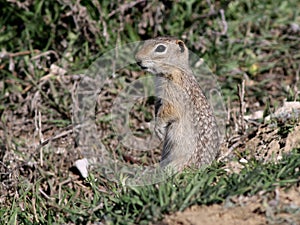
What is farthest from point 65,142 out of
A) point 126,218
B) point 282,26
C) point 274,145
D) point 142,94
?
point 282,26

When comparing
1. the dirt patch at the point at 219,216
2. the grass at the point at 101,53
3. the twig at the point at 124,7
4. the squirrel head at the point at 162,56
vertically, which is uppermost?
the squirrel head at the point at 162,56

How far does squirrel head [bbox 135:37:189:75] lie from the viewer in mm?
4883

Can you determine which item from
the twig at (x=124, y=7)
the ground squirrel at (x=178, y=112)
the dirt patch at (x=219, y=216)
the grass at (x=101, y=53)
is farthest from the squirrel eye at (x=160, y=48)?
the dirt patch at (x=219, y=216)

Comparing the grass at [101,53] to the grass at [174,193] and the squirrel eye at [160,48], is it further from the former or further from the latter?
the grass at [174,193]

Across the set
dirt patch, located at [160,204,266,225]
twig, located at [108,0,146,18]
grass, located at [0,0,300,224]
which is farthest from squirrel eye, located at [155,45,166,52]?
dirt patch, located at [160,204,266,225]

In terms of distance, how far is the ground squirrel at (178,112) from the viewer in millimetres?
4832

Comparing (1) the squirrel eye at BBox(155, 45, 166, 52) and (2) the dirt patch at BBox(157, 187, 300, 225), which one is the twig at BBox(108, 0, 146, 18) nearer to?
(1) the squirrel eye at BBox(155, 45, 166, 52)

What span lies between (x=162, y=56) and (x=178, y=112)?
0.43 m

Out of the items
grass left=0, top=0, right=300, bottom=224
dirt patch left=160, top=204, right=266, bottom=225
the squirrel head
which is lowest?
grass left=0, top=0, right=300, bottom=224

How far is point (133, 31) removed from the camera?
6695mm

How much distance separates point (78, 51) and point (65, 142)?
4.34 ft

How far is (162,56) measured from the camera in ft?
16.2

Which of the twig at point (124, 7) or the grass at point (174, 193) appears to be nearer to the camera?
the grass at point (174, 193)

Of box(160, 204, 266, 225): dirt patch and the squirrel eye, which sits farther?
the squirrel eye
